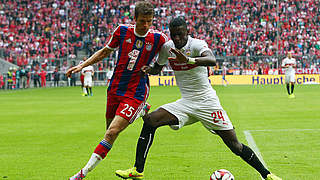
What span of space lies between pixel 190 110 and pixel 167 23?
43.7 meters

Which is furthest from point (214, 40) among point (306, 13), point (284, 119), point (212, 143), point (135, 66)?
point (135, 66)

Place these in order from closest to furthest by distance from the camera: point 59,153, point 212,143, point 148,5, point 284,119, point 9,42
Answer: point 148,5 < point 59,153 < point 212,143 < point 284,119 < point 9,42

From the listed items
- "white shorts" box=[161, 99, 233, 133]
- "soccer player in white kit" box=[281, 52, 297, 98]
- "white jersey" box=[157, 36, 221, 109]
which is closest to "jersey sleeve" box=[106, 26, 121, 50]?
"white jersey" box=[157, 36, 221, 109]

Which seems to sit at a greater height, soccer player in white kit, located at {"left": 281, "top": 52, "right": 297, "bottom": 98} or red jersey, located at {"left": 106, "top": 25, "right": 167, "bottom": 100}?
red jersey, located at {"left": 106, "top": 25, "right": 167, "bottom": 100}

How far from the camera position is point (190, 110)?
6.52 m

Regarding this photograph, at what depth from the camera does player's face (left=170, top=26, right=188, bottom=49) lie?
20.1ft

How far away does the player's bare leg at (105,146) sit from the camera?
6020mm

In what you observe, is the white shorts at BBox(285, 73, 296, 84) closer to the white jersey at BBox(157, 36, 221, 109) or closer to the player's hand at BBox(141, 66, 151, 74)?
the white jersey at BBox(157, 36, 221, 109)

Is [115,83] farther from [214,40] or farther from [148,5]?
[214,40]

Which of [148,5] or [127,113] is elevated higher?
[148,5]

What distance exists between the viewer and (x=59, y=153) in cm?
905

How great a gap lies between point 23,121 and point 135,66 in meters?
9.68

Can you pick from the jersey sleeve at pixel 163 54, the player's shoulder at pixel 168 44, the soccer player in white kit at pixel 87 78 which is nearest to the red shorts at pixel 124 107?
the jersey sleeve at pixel 163 54

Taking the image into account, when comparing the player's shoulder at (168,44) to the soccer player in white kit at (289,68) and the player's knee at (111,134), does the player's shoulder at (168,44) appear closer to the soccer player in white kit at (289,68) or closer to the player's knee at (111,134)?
the player's knee at (111,134)
